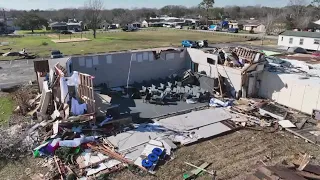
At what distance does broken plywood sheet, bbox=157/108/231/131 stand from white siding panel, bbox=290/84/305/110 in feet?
14.7

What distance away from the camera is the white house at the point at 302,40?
3731 cm

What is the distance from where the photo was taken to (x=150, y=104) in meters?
17.3

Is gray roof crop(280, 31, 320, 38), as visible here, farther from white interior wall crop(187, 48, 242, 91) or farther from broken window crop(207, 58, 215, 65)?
broken window crop(207, 58, 215, 65)

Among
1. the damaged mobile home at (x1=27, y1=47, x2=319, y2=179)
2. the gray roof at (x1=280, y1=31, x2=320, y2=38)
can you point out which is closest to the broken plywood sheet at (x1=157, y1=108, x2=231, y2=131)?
the damaged mobile home at (x1=27, y1=47, x2=319, y2=179)

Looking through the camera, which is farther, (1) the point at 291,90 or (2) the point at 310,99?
(1) the point at 291,90

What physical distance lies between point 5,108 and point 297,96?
1832 cm

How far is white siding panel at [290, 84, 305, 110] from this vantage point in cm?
1609

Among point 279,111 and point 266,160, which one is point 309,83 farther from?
point 266,160

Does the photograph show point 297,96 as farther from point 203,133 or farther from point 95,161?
point 95,161

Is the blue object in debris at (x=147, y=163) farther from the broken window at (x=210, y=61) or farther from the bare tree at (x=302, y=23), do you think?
the bare tree at (x=302, y=23)

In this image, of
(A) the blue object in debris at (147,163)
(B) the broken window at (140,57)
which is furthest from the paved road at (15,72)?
(A) the blue object in debris at (147,163)

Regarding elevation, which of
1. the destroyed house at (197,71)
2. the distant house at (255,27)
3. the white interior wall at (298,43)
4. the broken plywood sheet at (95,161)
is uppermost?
the distant house at (255,27)

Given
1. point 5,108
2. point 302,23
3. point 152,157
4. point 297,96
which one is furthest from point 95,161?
point 302,23

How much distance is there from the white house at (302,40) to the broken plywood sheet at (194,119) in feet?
95.1
